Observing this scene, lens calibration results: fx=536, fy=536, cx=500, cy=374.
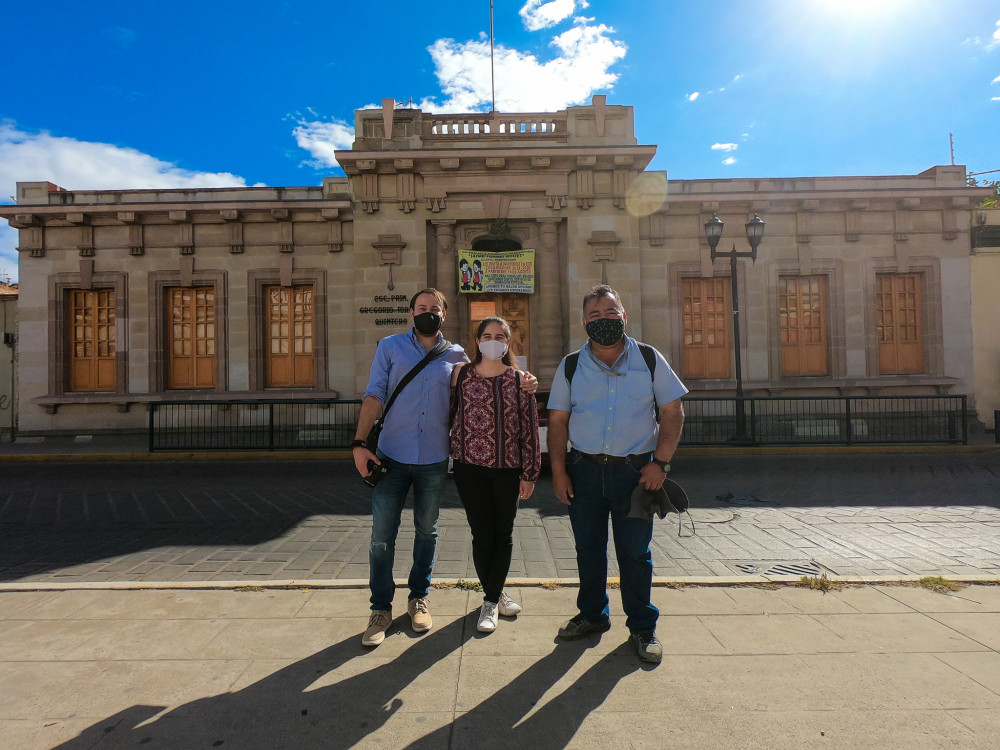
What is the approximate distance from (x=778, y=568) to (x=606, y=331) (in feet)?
9.06

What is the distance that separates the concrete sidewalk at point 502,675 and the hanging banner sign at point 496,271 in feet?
34.4

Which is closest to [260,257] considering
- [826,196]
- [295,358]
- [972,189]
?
[295,358]

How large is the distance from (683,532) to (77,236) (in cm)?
1678

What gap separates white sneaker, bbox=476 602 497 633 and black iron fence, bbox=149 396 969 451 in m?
8.77

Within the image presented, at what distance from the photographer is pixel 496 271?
13516 mm

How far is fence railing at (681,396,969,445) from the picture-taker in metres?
11.1

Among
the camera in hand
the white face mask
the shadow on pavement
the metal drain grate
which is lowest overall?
the metal drain grate

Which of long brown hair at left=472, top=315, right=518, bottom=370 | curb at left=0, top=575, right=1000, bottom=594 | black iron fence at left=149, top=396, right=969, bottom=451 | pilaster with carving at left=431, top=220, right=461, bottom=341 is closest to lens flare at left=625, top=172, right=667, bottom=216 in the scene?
pilaster with carving at left=431, top=220, right=461, bottom=341

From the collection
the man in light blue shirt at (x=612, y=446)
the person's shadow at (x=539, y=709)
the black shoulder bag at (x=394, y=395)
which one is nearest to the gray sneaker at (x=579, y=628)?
the man in light blue shirt at (x=612, y=446)

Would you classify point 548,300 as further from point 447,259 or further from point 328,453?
point 328,453

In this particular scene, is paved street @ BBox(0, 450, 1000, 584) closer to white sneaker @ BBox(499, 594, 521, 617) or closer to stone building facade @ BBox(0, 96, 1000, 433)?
white sneaker @ BBox(499, 594, 521, 617)

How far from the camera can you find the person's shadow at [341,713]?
2.22 m

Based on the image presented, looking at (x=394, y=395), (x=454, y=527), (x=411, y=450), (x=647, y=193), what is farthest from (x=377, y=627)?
(x=647, y=193)

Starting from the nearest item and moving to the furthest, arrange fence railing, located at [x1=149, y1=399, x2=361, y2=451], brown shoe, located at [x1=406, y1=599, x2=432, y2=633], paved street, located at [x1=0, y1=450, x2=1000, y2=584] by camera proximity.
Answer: brown shoe, located at [x1=406, y1=599, x2=432, y2=633] < paved street, located at [x1=0, y1=450, x2=1000, y2=584] < fence railing, located at [x1=149, y1=399, x2=361, y2=451]
